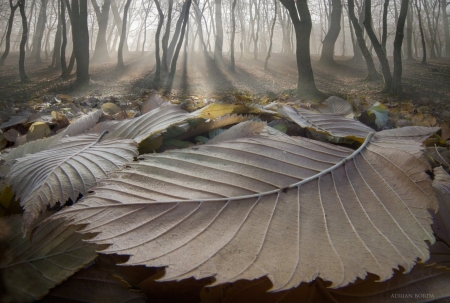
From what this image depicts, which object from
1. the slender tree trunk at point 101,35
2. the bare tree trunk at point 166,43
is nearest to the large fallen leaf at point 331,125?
the bare tree trunk at point 166,43

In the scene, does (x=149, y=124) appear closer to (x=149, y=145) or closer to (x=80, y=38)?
(x=149, y=145)

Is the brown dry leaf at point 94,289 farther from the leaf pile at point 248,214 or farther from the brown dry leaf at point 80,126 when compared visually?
the brown dry leaf at point 80,126

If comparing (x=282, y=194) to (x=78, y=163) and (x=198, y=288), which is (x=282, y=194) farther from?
(x=78, y=163)

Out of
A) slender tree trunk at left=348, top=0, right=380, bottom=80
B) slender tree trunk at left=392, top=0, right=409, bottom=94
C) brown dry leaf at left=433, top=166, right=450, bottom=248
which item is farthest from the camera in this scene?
slender tree trunk at left=348, top=0, right=380, bottom=80

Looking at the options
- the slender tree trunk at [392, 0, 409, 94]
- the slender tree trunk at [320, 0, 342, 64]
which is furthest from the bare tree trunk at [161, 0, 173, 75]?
the slender tree trunk at [320, 0, 342, 64]

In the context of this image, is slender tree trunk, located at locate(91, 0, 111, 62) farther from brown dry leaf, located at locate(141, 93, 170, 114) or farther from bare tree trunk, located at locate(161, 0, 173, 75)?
brown dry leaf, located at locate(141, 93, 170, 114)

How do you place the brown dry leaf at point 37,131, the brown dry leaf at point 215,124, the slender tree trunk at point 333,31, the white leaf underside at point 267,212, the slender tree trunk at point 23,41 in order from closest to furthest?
the white leaf underside at point 267,212, the brown dry leaf at point 215,124, the brown dry leaf at point 37,131, the slender tree trunk at point 23,41, the slender tree trunk at point 333,31
